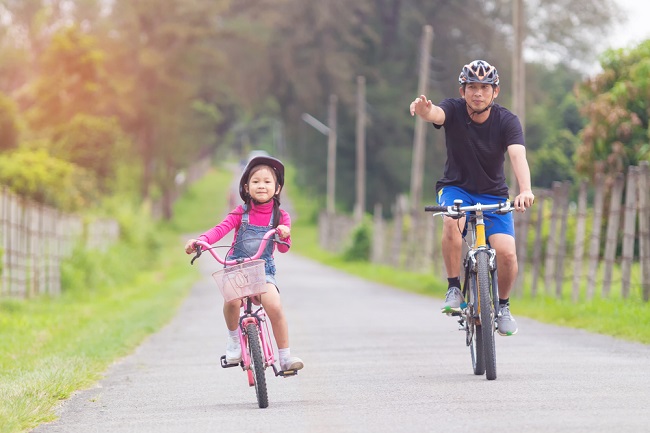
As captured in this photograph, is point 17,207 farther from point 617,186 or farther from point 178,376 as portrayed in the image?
point 178,376

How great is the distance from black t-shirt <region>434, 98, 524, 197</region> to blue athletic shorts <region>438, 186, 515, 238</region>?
0.06 metres

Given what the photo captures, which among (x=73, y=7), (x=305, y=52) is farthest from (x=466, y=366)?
(x=73, y=7)

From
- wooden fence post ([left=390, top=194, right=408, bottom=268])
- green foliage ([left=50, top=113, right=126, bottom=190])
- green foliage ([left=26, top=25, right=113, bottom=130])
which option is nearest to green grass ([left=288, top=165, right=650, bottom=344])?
wooden fence post ([left=390, top=194, right=408, bottom=268])

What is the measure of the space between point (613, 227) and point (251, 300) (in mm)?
10579

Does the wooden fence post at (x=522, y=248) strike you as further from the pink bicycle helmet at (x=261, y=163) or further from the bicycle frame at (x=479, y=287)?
the pink bicycle helmet at (x=261, y=163)

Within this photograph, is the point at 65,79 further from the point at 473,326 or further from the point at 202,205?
the point at 473,326

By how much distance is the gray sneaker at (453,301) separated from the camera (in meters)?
10.4

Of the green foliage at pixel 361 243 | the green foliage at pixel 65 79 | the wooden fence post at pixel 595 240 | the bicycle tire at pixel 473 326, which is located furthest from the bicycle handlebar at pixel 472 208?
the green foliage at pixel 65 79

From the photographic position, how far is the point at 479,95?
33.0 feet

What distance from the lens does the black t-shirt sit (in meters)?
10.1

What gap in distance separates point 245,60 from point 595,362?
52.3 m

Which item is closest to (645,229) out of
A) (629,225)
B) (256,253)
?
(629,225)

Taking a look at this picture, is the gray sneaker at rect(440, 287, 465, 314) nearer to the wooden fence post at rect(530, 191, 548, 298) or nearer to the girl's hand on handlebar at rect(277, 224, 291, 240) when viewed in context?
the girl's hand on handlebar at rect(277, 224, 291, 240)

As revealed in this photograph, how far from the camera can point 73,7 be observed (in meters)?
88.6
